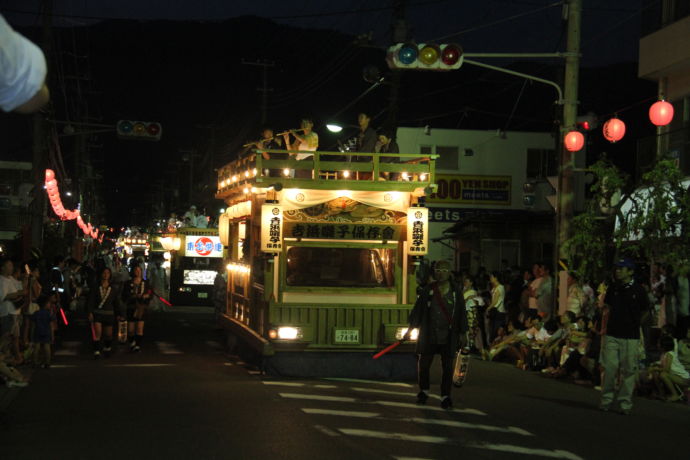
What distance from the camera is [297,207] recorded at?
560 inches

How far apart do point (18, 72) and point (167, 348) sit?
1621 centimetres

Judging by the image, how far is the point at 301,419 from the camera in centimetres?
1003

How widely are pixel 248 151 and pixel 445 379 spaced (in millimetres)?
6549

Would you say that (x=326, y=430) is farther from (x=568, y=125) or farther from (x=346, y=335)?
(x=568, y=125)

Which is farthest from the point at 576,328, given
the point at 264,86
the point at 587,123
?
the point at 264,86

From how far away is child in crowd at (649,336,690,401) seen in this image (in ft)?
42.5

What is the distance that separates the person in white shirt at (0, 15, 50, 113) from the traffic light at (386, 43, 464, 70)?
12097 mm

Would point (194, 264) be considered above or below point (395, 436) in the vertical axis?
above

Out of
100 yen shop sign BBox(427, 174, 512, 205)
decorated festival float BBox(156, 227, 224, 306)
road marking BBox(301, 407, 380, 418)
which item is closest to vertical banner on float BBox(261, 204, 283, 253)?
road marking BBox(301, 407, 380, 418)

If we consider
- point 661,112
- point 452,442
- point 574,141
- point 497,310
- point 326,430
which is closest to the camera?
point 452,442

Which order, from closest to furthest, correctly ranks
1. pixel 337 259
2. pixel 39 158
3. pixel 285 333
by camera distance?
pixel 285 333 < pixel 337 259 < pixel 39 158

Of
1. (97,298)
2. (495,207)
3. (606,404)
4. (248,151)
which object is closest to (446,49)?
(248,151)

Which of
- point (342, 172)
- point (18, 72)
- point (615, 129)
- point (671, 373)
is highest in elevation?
point (615, 129)

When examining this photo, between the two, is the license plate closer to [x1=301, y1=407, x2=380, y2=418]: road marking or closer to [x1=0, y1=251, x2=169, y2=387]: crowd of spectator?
[x1=301, y1=407, x2=380, y2=418]: road marking
